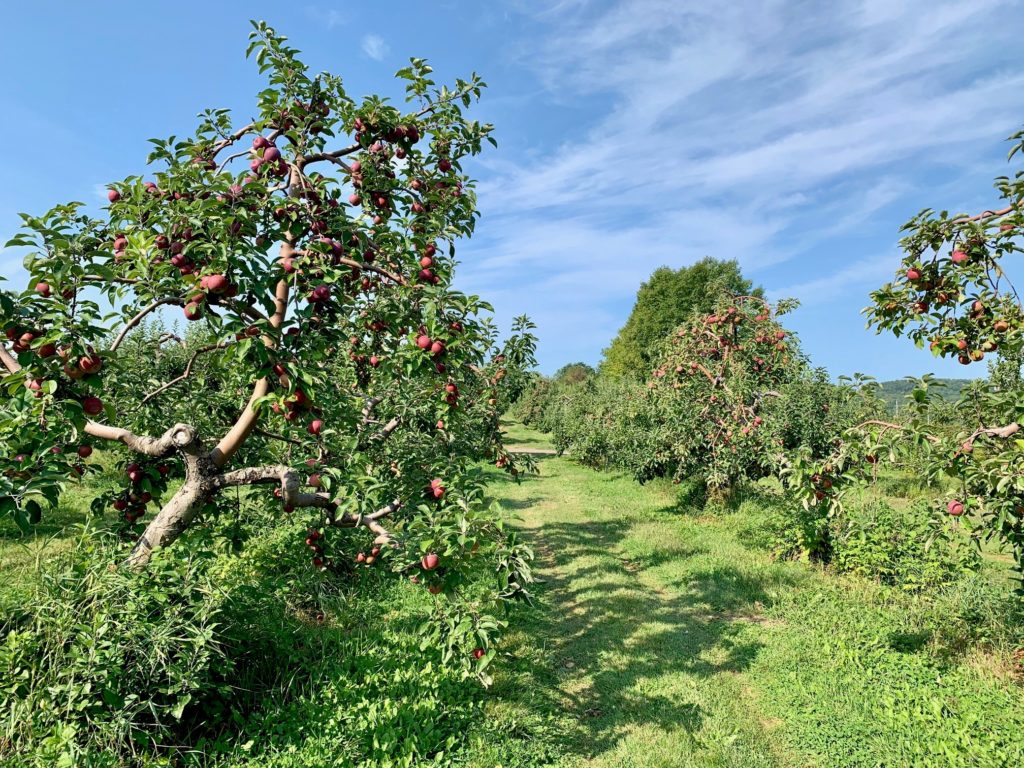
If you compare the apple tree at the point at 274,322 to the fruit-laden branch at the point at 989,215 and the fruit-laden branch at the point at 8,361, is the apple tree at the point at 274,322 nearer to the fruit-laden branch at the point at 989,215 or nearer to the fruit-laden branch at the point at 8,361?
the fruit-laden branch at the point at 8,361

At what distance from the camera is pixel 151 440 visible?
4035 millimetres

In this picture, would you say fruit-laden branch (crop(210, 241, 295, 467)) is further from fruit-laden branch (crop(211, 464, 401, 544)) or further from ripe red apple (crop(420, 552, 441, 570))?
ripe red apple (crop(420, 552, 441, 570))

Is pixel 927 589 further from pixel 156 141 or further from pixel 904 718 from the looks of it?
pixel 156 141

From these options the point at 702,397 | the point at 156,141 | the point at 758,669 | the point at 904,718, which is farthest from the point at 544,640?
the point at 702,397

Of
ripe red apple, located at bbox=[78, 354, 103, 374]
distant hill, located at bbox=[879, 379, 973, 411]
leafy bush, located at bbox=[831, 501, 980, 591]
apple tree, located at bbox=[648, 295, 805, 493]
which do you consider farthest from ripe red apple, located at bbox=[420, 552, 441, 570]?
apple tree, located at bbox=[648, 295, 805, 493]

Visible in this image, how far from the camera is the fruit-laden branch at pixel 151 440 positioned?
3787 millimetres

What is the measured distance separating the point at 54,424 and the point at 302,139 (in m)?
2.56

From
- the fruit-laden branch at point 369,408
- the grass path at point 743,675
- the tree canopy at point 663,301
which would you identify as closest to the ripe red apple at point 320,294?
the fruit-laden branch at point 369,408

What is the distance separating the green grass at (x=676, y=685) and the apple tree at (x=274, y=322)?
989 mm

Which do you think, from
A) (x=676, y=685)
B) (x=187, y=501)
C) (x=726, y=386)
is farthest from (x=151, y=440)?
(x=726, y=386)

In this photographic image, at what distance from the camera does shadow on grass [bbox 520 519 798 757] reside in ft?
15.3

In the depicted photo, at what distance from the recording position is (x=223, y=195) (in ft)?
11.4

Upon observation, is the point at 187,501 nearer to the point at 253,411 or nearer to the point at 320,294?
the point at 253,411

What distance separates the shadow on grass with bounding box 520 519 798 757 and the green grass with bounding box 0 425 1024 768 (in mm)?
24
